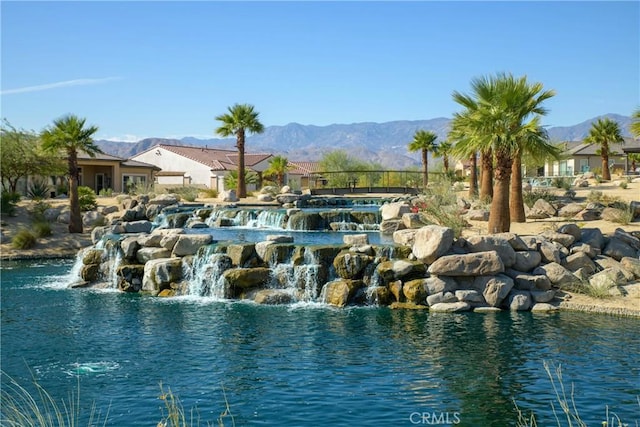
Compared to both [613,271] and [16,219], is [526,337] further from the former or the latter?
[16,219]

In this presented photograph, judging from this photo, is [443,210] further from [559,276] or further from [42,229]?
[42,229]

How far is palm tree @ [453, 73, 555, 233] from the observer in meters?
22.1

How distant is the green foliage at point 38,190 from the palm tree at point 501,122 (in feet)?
96.3

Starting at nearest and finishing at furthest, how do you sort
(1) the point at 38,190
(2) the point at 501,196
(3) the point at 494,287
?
(3) the point at 494,287 → (2) the point at 501,196 → (1) the point at 38,190

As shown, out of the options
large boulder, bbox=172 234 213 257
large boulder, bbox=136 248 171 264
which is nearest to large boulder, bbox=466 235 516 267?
large boulder, bbox=172 234 213 257

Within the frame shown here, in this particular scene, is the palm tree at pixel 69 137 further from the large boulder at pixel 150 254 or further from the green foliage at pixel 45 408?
the green foliage at pixel 45 408

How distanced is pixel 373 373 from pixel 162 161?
63.8 metres

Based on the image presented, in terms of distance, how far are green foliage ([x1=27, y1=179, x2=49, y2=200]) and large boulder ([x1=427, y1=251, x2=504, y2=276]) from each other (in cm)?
3087

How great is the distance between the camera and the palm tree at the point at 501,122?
72.6 ft

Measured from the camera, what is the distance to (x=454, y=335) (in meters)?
15.3

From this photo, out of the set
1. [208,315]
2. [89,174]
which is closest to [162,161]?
[89,174]

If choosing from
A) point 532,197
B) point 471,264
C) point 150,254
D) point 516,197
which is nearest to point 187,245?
point 150,254

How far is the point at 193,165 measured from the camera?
70.1 m

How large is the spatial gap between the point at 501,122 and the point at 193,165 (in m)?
51.5
